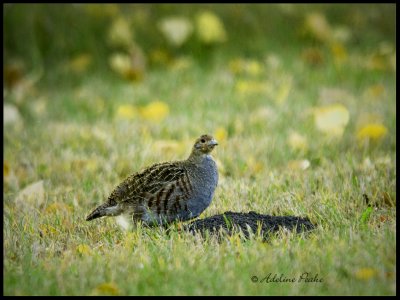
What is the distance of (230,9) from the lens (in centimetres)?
1053

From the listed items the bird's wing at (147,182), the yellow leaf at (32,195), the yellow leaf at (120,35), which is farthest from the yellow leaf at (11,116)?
the bird's wing at (147,182)

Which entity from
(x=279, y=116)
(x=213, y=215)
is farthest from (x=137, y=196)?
(x=279, y=116)

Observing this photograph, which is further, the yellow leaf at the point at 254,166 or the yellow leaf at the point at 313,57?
the yellow leaf at the point at 313,57

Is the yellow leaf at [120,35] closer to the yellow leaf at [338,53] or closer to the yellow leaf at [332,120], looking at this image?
the yellow leaf at [338,53]

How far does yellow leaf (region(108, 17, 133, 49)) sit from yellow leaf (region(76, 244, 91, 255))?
19.3 ft

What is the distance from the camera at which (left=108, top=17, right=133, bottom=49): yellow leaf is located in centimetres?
998

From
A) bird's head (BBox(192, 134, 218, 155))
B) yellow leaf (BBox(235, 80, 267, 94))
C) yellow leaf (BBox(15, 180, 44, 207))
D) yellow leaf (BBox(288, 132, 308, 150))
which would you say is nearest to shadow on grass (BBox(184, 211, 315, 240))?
bird's head (BBox(192, 134, 218, 155))

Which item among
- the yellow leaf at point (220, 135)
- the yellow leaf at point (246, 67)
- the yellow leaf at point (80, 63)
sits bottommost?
the yellow leaf at point (220, 135)

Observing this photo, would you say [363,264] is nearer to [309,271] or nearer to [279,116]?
[309,271]

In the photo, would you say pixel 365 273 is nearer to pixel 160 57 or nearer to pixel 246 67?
pixel 246 67

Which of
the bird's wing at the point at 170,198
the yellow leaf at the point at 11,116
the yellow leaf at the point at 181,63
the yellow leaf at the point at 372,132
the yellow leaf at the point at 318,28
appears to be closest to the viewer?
the bird's wing at the point at 170,198

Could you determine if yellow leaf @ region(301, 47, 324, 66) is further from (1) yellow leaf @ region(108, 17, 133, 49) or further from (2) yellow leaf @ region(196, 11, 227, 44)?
(1) yellow leaf @ region(108, 17, 133, 49)

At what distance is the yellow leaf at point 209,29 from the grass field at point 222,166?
0.27 m

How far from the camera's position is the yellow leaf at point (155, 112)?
8180mm
